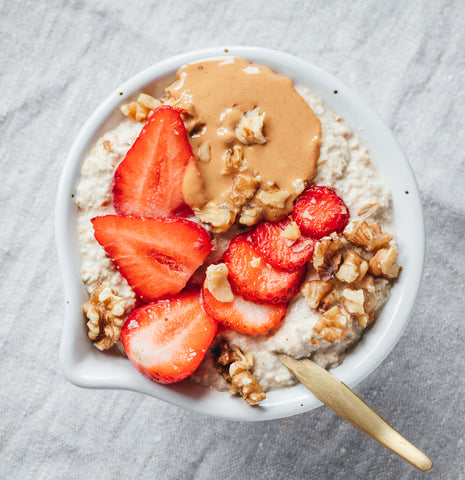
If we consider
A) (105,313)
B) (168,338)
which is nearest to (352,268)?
(168,338)

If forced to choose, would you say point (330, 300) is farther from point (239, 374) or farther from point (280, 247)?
point (239, 374)

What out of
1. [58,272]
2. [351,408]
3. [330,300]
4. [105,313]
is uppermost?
[330,300]

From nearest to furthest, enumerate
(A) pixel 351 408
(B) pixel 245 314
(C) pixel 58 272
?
(A) pixel 351 408
(B) pixel 245 314
(C) pixel 58 272

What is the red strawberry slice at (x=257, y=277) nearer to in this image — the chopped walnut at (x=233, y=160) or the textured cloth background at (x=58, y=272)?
the chopped walnut at (x=233, y=160)

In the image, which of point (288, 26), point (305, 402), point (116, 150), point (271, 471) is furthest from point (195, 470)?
point (288, 26)

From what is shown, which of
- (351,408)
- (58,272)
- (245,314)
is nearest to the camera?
(351,408)

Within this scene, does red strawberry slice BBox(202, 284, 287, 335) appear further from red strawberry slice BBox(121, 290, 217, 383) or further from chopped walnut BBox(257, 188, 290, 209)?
chopped walnut BBox(257, 188, 290, 209)

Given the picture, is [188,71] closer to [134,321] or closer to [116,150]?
[116,150]
